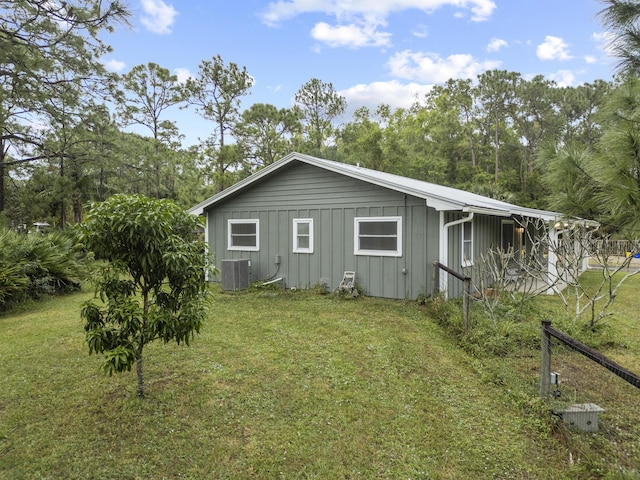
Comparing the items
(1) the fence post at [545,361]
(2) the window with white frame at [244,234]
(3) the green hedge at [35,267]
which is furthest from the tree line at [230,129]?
(2) the window with white frame at [244,234]

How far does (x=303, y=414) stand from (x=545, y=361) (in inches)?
92.3

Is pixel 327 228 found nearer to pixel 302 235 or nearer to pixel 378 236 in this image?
pixel 302 235

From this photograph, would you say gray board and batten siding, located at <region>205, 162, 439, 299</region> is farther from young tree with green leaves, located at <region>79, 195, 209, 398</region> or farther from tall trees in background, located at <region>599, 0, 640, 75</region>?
young tree with green leaves, located at <region>79, 195, 209, 398</region>

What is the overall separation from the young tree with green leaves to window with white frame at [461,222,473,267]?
6.57 metres

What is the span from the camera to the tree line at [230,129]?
4598 millimetres

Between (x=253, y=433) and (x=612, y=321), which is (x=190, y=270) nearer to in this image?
(x=253, y=433)

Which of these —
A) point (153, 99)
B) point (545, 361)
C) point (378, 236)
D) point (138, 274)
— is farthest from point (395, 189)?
point (153, 99)

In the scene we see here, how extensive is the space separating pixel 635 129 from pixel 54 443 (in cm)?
562

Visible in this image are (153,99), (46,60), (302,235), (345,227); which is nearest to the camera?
(46,60)

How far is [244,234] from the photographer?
415 inches

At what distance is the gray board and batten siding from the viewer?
26.4ft

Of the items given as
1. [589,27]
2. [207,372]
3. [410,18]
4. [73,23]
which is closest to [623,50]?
[589,27]

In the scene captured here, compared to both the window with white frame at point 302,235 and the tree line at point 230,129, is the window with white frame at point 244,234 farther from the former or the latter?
the tree line at point 230,129

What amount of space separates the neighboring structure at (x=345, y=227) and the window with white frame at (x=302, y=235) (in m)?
0.03
